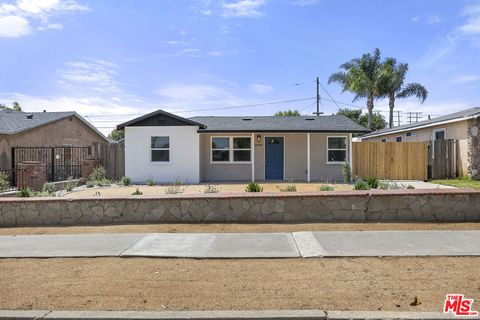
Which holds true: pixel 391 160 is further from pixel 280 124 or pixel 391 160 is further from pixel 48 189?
pixel 48 189

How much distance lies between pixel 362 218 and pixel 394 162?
1152 cm

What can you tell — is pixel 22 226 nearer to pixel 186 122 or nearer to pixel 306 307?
pixel 306 307

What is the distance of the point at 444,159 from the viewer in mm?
18156

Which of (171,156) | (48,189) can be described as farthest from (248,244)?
(171,156)

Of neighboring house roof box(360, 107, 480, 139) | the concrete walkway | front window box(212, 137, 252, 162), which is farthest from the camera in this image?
front window box(212, 137, 252, 162)

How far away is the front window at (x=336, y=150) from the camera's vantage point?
19.0 m

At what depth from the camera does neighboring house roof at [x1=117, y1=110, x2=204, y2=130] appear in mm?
18047

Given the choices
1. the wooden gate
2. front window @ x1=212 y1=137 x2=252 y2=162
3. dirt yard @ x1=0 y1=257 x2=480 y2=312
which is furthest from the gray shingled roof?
dirt yard @ x1=0 y1=257 x2=480 y2=312

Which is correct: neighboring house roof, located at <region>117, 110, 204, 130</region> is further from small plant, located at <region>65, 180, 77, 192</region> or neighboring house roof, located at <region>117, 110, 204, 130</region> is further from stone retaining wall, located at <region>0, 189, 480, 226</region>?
stone retaining wall, located at <region>0, 189, 480, 226</region>

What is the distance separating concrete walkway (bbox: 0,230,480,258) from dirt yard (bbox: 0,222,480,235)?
14.9 inches

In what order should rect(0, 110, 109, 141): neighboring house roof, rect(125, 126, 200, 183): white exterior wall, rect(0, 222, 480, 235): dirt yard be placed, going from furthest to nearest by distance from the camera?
1. rect(0, 110, 109, 141): neighboring house roof
2. rect(125, 126, 200, 183): white exterior wall
3. rect(0, 222, 480, 235): dirt yard

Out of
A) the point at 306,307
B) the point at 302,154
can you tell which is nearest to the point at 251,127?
the point at 302,154

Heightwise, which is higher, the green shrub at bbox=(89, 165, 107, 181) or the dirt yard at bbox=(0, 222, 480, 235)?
the green shrub at bbox=(89, 165, 107, 181)

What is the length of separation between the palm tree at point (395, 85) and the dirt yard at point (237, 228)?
1209 inches
